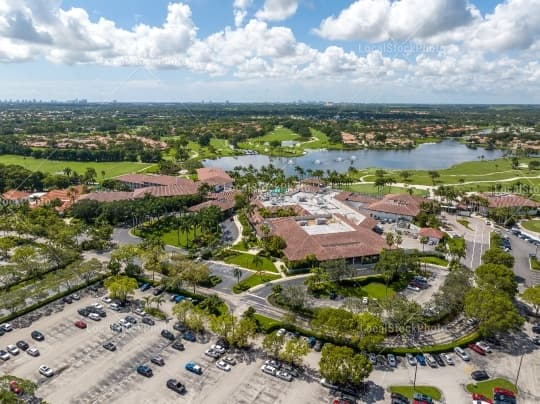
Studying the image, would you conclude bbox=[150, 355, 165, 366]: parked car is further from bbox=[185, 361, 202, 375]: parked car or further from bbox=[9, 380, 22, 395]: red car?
bbox=[9, 380, 22, 395]: red car

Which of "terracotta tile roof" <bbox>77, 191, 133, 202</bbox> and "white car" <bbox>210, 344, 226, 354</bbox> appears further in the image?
"terracotta tile roof" <bbox>77, 191, 133, 202</bbox>

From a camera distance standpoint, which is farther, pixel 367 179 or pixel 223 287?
pixel 367 179

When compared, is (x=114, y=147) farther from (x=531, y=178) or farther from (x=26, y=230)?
(x=531, y=178)

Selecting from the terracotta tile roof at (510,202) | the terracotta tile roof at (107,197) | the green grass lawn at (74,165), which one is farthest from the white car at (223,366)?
the green grass lawn at (74,165)

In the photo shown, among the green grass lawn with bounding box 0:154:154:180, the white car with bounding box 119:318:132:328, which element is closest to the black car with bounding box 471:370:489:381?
the white car with bounding box 119:318:132:328

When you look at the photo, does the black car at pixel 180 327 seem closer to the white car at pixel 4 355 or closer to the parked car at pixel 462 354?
the white car at pixel 4 355

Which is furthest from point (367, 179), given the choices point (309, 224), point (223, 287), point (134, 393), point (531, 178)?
point (134, 393)
